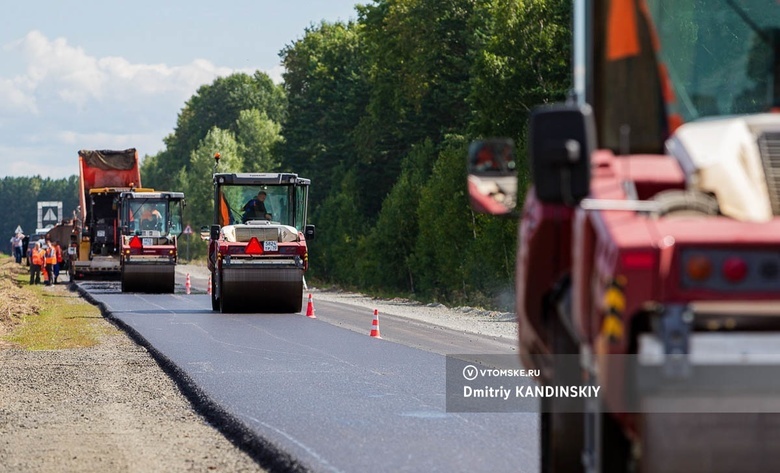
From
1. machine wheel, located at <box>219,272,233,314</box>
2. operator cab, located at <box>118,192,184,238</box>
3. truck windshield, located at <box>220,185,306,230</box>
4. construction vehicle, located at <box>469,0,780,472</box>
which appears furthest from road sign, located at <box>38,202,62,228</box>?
construction vehicle, located at <box>469,0,780,472</box>

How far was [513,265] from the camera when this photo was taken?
37.7 meters

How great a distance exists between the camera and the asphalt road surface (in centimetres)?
1024

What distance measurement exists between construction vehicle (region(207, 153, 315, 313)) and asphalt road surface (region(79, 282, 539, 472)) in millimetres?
1240

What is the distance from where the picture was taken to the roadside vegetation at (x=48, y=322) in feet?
80.5

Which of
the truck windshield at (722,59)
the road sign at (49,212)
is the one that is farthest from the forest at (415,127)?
the truck windshield at (722,59)

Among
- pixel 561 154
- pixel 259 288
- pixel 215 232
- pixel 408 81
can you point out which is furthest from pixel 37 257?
pixel 561 154

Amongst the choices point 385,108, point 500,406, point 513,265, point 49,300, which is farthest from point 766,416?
point 385,108

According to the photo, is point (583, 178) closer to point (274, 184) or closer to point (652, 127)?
point (652, 127)

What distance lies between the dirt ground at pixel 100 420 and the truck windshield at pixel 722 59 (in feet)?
17.9

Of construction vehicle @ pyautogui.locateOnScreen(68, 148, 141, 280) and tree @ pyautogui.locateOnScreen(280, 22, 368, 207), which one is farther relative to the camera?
tree @ pyautogui.locateOnScreen(280, 22, 368, 207)

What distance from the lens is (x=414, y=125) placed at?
60625mm

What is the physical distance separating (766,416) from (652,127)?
1.72 meters

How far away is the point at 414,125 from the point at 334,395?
154ft

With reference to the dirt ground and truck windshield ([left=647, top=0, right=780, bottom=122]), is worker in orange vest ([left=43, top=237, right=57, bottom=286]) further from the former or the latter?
truck windshield ([left=647, top=0, right=780, bottom=122])
